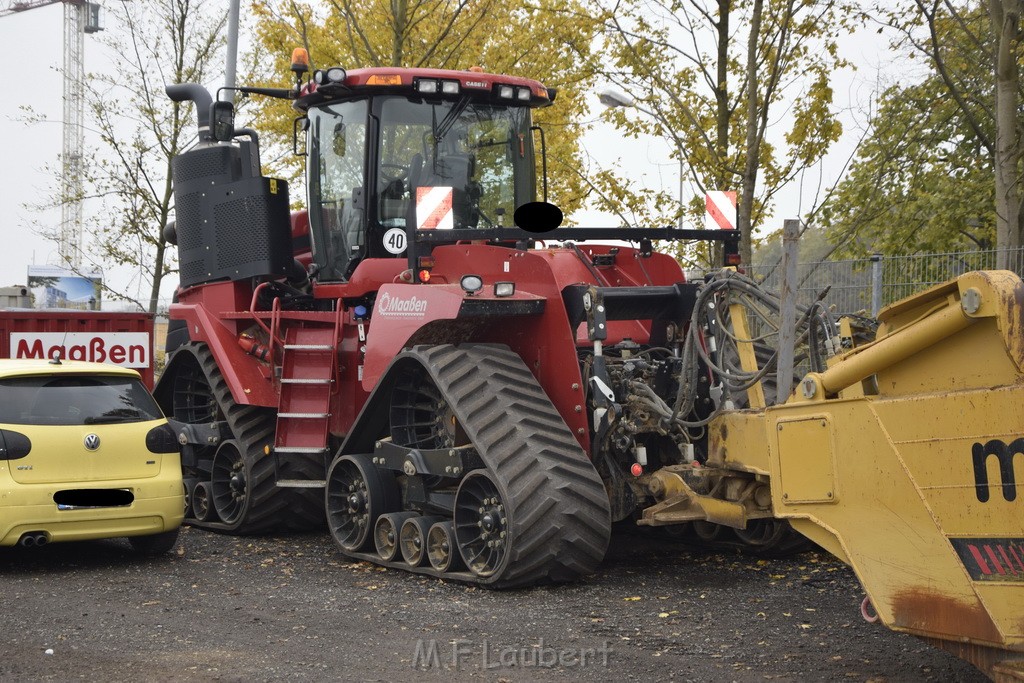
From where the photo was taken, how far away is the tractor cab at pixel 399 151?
10.0 metres

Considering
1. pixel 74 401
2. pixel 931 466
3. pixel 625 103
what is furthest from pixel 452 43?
pixel 931 466

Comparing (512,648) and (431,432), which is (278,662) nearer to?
(512,648)

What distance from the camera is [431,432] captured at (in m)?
8.88

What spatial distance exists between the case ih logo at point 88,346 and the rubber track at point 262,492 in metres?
4.29

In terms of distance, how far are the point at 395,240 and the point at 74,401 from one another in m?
2.69

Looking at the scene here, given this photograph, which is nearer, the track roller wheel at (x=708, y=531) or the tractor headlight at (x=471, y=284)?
the tractor headlight at (x=471, y=284)

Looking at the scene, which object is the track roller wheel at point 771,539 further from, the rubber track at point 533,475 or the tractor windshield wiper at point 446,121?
the tractor windshield wiper at point 446,121

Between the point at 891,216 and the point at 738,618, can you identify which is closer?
the point at 738,618

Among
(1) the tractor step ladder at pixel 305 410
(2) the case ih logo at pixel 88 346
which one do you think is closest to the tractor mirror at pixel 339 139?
(1) the tractor step ladder at pixel 305 410

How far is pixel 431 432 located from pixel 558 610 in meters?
2.11

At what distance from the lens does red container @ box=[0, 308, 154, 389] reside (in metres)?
14.4

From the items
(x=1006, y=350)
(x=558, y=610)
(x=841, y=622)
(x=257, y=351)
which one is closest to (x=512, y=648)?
(x=558, y=610)

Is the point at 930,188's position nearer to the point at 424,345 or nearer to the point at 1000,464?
the point at 424,345

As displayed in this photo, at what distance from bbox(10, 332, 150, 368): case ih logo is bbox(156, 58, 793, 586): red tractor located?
300 cm
